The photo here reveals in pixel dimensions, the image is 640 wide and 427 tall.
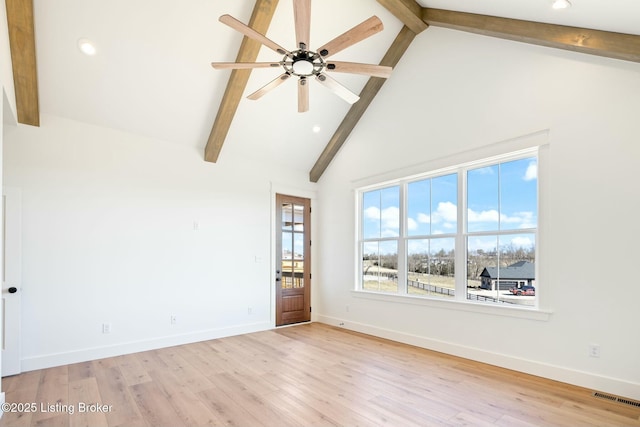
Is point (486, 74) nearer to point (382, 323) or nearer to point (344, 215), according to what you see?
point (344, 215)

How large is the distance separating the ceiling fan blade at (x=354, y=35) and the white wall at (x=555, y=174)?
7.37 ft

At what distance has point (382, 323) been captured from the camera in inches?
212

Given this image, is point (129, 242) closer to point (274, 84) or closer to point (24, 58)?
point (24, 58)

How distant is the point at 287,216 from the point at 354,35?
13.3 ft

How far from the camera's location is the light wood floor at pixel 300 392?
2.79 meters

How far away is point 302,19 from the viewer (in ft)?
8.52

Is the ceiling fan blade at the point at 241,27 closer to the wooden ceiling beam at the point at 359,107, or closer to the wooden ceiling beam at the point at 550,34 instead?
the wooden ceiling beam at the point at 550,34

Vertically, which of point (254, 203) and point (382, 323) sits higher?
point (254, 203)

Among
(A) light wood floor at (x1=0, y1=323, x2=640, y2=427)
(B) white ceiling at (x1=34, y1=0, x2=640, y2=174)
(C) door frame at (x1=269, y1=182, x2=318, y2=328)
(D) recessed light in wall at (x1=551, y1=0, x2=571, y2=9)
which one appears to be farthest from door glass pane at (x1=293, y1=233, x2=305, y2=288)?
(D) recessed light in wall at (x1=551, y1=0, x2=571, y2=9)

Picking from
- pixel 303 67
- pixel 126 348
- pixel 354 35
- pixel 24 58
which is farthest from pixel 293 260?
pixel 24 58

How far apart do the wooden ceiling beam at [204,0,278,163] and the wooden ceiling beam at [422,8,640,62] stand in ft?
7.15

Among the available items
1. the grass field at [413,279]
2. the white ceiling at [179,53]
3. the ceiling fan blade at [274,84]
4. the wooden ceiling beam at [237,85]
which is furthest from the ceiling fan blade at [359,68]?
the grass field at [413,279]

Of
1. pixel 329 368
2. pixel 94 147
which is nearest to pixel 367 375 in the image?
pixel 329 368

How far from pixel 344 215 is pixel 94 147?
12.8ft
